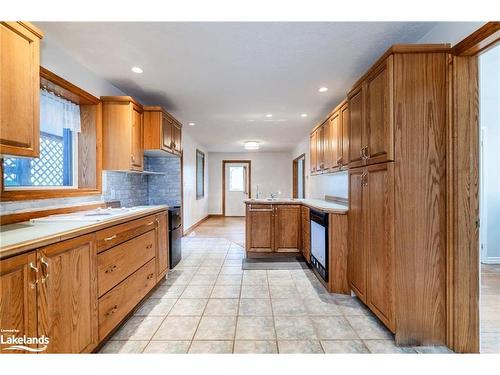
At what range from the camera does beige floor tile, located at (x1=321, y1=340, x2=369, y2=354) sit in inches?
68.7

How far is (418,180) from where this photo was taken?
1.74m

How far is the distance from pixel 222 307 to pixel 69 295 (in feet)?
4.40

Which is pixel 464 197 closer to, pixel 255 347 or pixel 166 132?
pixel 255 347

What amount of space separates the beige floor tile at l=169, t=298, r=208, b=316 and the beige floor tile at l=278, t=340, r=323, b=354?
2.75 ft

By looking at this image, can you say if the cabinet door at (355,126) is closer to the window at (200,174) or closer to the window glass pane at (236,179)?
the window at (200,174)

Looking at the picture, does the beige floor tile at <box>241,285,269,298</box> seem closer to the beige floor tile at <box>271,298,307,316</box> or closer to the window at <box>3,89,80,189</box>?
the beige floor tile at <box>271,298,307,316</box>

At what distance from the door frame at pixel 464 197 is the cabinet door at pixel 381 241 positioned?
0.37 m

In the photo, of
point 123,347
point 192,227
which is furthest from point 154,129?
point 192,227

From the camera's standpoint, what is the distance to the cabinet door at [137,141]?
9.69 feet

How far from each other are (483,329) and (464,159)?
143cm

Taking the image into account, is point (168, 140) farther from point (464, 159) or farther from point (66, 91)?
point (464, 159)

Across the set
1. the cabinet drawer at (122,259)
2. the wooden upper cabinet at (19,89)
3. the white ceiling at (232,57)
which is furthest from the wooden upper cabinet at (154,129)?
the wooden upper cabinet at (19,89)

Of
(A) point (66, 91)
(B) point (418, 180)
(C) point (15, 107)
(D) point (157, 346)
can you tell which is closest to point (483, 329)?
(B) point (418, 180)

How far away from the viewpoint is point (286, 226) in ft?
13.0
